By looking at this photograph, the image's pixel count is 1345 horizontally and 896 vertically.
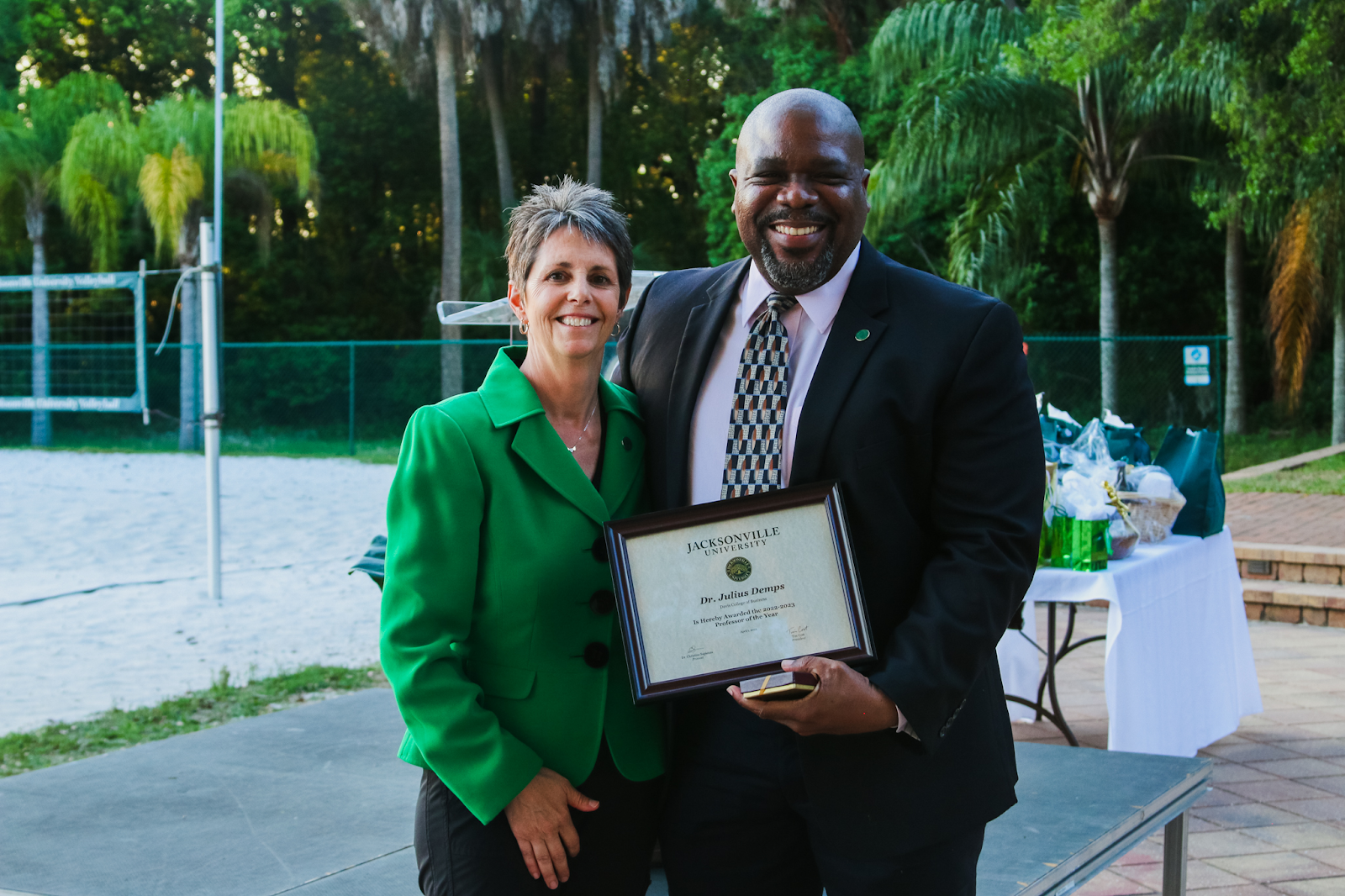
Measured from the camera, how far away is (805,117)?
6.61ft

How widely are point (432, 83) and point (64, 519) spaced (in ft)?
70.0

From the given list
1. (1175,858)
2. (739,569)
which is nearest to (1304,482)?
(1175,858)

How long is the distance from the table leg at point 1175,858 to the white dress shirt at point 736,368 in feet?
7.37

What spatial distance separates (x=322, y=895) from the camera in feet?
10.2

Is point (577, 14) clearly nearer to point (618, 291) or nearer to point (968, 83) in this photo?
point (968, 83)

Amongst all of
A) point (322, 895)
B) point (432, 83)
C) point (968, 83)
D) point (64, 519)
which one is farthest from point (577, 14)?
point (322, 895)

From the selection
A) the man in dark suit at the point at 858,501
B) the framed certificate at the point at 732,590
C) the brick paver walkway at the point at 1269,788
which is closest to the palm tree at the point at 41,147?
the brick paver walkway at the point at 1269,788

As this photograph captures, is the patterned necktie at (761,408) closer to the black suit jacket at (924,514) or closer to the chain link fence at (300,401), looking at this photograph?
the black suit jacket at (924,514)

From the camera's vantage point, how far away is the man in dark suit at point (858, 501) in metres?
1.91

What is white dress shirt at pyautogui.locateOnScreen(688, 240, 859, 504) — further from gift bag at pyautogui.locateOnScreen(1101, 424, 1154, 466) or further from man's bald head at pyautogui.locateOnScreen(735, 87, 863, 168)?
gift bag at pyautogui.locateOnScreen(1101, 424, 1154, 466)

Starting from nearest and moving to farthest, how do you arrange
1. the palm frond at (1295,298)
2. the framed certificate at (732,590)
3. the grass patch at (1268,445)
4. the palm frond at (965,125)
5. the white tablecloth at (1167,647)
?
the framed certificate at (732,590) < the white tablecloth at (1167,647) < the palm frond at (1295,298) < the palm frond at (965,125) < the grass patch at (1268,445)

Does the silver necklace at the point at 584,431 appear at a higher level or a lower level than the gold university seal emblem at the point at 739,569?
higher

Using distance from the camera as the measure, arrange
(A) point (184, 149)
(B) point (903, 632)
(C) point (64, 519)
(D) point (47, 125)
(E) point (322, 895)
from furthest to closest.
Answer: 1. (D) point (47, 125)
2. (A) point (184, 149)
3. (C) point (64, 519)
4. (E) point (322, 895)
5. (B) point (903, 632)

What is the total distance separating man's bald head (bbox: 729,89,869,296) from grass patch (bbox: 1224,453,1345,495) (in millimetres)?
12402
